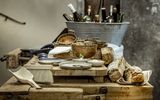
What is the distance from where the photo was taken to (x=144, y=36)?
4129mm

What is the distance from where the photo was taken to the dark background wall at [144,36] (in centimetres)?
402

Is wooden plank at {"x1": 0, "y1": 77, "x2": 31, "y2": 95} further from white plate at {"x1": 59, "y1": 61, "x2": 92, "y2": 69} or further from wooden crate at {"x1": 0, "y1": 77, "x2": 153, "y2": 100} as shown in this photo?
white plate at {"x1": 59, "y1": 61, "x2": 92, "y2": 69}

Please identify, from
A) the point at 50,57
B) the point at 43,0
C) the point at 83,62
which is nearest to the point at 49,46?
the point at 50,57

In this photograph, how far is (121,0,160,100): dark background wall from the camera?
402 cm

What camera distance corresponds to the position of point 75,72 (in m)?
2.21

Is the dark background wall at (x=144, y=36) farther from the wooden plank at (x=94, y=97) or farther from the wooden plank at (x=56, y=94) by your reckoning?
the wooden plank at (x=56, y=94)

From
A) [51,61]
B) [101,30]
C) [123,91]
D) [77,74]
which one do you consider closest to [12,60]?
[51,61]

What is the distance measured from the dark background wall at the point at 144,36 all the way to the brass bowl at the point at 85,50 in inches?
63.0

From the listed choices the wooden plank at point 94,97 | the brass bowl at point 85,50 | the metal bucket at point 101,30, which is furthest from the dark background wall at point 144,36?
the wooden plank at point 94,97

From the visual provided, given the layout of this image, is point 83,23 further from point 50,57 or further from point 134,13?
point 134,13

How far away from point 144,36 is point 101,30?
1054 mm

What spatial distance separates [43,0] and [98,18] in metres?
1.44

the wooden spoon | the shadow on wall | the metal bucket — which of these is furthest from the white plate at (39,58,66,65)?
the shadow on wall

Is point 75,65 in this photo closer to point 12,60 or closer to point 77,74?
point 77,74
